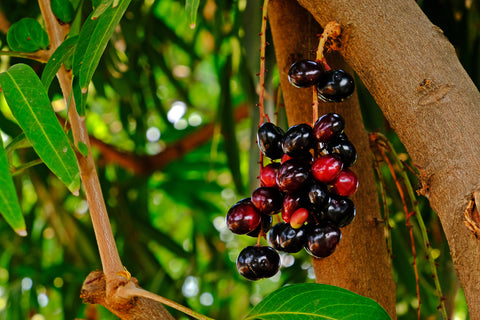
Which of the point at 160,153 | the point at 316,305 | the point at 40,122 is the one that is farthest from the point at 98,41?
the point at 160,153

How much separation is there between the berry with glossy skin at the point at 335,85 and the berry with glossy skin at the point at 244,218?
121 mm

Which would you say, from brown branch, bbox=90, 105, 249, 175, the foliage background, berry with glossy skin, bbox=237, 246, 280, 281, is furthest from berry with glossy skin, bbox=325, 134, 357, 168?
brown branch, bbox=90, 105, 249, 175

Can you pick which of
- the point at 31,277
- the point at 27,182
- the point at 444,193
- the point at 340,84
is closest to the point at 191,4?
the point at 340,84

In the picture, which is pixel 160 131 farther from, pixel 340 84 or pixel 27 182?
pixel 340 84

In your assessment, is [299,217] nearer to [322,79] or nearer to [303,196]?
[303,196]

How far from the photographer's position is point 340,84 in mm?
474

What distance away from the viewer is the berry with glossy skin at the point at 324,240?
1.48 ft

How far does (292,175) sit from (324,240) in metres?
0.06

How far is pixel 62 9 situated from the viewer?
2.03ft

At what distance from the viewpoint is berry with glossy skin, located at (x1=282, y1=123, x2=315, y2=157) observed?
0.46m

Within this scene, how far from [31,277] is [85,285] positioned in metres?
1.04

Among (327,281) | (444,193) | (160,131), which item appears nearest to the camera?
(444,193)

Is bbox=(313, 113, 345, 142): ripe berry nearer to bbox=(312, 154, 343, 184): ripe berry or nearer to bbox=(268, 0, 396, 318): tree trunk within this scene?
bbox=(312, 154, 343, 184): ripe berry

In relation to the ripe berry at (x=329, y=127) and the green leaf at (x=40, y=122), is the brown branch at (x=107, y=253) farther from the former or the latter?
the ripe berry at (x=329, y=127)
